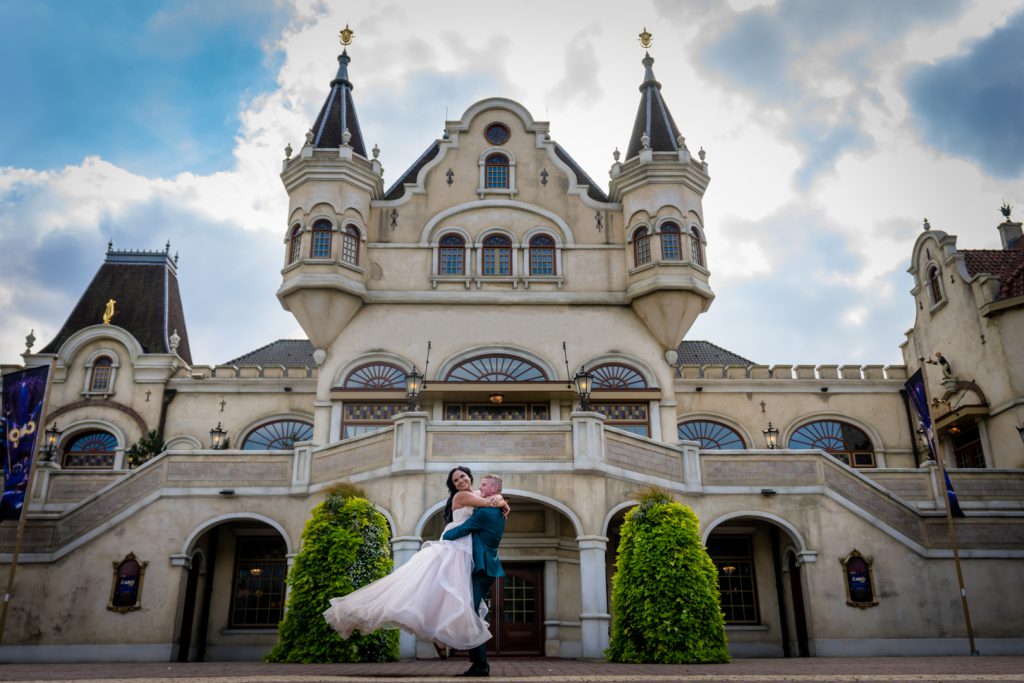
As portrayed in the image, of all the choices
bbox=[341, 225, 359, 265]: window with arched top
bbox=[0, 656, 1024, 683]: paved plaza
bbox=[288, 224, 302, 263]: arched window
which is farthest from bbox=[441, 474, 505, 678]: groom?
bbox=[288, 224, 302, 263]: arched window

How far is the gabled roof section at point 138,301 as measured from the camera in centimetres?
3322

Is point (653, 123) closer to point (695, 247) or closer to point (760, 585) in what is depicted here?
point (695, 247)

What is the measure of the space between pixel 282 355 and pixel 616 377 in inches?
666

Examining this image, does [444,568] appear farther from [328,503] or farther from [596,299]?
[596,299]

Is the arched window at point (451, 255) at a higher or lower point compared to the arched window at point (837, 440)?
higher

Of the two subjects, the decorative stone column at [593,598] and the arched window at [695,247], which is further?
the arched window at [695,247]

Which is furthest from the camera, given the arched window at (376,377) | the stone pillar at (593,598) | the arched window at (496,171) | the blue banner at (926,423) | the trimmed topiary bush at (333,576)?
the arched window at (496,171)

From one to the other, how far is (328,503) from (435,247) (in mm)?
13575

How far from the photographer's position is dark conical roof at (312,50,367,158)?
2923 cm

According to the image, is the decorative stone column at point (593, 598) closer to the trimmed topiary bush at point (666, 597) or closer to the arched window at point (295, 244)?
the trimmed topiary bush at point (666, 597)

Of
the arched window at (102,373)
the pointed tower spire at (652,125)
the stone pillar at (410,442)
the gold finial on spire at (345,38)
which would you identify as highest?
the gold finial on spire at (345,38)

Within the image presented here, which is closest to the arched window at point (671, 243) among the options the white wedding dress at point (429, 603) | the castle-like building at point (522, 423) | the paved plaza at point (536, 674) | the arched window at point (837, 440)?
the castle-like building at point (522, 423)

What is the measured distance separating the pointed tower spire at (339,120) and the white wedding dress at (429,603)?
2208 centimetres

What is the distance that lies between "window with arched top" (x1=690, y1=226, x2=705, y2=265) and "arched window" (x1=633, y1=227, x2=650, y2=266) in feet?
4.81
